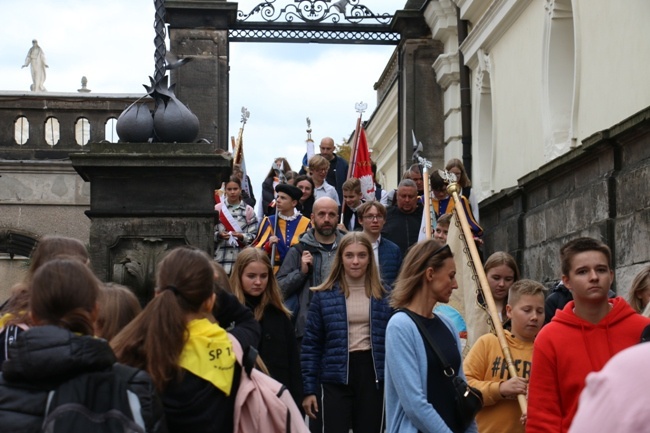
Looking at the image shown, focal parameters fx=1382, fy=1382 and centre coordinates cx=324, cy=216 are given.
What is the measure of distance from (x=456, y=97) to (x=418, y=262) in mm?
15115

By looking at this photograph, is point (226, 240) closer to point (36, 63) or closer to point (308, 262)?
point (308, 262)

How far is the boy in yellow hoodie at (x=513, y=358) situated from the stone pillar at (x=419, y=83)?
14.2m

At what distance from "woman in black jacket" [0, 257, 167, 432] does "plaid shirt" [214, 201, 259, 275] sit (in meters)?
8.02

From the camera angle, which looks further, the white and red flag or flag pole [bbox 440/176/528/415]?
the white and red flag

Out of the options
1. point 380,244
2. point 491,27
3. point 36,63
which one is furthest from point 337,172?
point 36,63

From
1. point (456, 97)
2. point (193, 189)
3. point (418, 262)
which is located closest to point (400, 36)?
point (456, 97)

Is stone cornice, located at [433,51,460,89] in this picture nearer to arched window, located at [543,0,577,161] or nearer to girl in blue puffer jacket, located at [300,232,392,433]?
arched window, located at [543,0,577,161]

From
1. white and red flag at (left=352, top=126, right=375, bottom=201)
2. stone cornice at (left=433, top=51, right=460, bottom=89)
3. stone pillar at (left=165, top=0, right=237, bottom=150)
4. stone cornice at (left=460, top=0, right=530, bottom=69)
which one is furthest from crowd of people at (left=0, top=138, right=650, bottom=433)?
stone cornice at (left=433, top=51, right=460, bottom=89)

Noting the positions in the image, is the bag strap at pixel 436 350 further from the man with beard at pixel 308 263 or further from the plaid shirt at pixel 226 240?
the plaid shirt at pixel 226 240

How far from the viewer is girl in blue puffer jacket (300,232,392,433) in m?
8.64

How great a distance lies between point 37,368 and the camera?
418 cm

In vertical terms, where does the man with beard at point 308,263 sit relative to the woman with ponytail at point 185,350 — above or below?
above

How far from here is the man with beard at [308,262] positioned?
10406 mm

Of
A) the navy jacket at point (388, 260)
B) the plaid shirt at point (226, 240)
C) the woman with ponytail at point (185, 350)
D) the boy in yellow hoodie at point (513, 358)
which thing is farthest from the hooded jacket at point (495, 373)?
the plaid shirt at point (226, 240)
